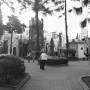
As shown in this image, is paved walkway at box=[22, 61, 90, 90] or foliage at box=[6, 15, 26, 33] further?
foliage at box=[6, 15, 26, 33]

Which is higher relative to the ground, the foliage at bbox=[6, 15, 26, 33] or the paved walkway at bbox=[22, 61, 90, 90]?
the foliage at bbox=[6, 15, 26, 33]

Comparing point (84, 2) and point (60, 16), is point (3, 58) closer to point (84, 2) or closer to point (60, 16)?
point (84, 2)

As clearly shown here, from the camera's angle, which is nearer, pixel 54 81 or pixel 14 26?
pixel 54 81

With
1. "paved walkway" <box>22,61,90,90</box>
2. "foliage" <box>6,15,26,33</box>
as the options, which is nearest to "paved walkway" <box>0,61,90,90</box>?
"paved walkway" <box>22,61,90,90</box>

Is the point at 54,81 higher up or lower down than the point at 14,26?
lower down

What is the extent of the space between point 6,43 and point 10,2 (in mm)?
56841

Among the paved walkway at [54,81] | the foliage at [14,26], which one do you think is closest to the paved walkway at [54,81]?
the paved walkway at [54,81]

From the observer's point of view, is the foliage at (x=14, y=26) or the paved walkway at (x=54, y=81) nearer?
the paved walkway at (x=54, y=81)

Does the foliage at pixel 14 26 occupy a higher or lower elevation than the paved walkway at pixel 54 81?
higher

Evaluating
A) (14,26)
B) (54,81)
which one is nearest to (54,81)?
(54,81)

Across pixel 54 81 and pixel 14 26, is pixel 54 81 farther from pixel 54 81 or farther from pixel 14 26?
pixel 14 26

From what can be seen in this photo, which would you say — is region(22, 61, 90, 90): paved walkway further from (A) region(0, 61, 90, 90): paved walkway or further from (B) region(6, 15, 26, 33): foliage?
(B) region(6, 15, 26, 33): foliage

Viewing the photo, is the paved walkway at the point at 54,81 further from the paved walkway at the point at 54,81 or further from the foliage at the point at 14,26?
the foliage at the point at 14,26

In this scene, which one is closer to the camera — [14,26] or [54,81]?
[54,81]
